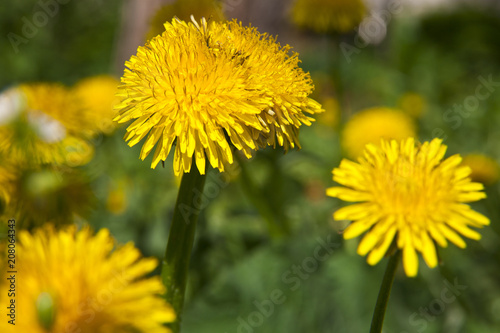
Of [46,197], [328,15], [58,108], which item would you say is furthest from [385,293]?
[328,15]

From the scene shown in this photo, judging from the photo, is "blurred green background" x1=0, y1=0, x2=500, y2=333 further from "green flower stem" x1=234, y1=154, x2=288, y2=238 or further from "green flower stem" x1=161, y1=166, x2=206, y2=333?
"green flower stem" x1=161, y1=166, x2=206, y2=333

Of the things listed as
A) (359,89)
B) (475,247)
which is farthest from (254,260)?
(359,89)

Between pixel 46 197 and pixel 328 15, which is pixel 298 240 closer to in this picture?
Result: pixel 46 197

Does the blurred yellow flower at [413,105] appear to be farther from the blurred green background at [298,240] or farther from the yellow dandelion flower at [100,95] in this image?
the yellow dandelion flower at [100,95]

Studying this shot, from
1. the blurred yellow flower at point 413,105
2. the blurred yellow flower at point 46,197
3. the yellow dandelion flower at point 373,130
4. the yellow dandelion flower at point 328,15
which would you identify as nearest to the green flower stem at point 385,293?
the blurred yellow flower at point 46,197

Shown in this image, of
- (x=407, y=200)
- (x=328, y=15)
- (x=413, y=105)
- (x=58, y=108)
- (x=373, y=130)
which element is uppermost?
(x=413, y=105)

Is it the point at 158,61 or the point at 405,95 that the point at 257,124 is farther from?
the point at 405,95

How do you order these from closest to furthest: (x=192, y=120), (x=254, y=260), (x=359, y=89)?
(x=192, y=120) < (x=254, y=260) < (x=359, y=89)
